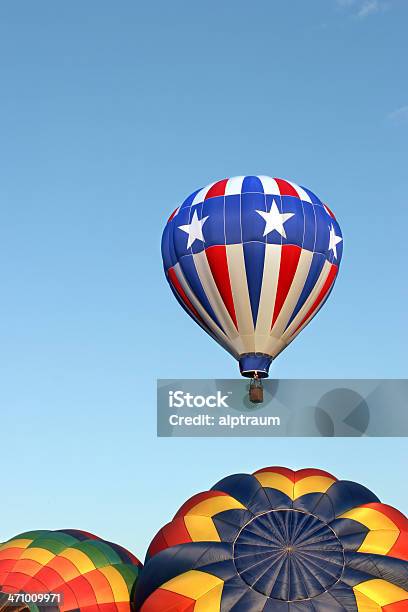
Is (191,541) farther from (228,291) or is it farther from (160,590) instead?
(228,291)

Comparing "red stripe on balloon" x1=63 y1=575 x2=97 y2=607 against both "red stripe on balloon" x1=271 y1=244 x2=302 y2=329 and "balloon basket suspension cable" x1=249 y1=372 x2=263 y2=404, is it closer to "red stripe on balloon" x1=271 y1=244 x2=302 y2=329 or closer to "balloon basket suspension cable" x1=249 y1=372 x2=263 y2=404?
"balloon basket suspension cable" x1=249 y1=372 x2=263 y2=404

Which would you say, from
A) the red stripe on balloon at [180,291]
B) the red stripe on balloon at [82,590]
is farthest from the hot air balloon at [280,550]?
the red stripe on balloon at [180,291]

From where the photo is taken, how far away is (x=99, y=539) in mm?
17125

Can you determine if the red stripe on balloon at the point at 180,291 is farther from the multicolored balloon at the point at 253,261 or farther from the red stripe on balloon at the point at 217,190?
the red stripe on balloon at the point at 217,190

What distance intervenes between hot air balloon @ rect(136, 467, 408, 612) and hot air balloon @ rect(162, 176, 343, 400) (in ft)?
10.6

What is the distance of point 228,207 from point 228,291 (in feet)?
4.83

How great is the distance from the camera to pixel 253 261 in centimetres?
1747

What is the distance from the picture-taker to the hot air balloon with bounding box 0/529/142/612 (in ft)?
49.0

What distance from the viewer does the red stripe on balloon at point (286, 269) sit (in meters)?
17.6

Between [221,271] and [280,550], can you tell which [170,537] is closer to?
[280,550]

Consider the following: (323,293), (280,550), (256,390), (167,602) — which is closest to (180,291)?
(256,390)

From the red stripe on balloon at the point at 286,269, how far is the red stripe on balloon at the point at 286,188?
3.39 ft

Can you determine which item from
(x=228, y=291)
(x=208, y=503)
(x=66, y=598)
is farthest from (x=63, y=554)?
(x=228, y=291)

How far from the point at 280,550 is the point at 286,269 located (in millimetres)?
5750
